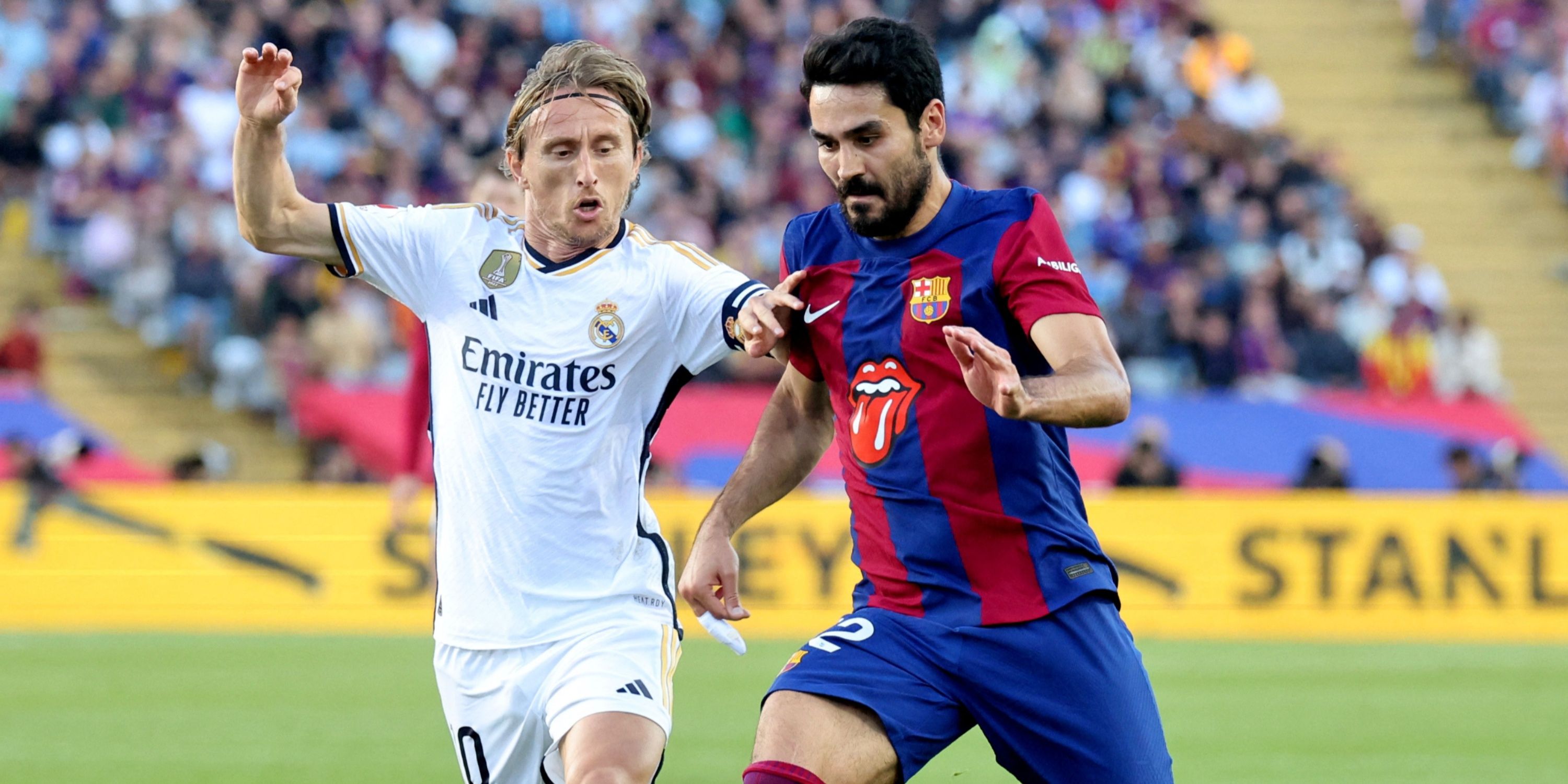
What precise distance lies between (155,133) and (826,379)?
54.3 feet

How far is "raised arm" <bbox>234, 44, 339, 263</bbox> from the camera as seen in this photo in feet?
15.7

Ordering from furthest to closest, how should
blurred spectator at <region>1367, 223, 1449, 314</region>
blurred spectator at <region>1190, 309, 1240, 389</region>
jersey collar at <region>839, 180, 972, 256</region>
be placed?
blurred spectator at <region>1367, 223, 1449, 314</region>, blurred spectator at <region>1190, 309, 1240, 389</region>, jersey collar at <region>839, 180, 972, 256</region>

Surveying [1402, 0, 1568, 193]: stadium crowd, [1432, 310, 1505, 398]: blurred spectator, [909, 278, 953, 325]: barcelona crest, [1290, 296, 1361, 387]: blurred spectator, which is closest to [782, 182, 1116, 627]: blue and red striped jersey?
[909, 278, 953, 325]: barcelona crest

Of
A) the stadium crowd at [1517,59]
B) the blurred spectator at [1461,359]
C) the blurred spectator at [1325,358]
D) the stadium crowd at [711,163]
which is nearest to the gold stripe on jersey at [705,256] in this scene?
the stadium crowd at [711,163]

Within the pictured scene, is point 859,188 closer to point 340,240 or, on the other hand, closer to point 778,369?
point 340,240

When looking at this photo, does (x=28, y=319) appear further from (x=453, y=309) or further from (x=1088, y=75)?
(x=453, y=309)

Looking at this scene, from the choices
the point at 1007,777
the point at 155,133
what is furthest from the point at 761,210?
the point at 1007,777

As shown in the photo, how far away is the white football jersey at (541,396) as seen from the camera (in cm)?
497

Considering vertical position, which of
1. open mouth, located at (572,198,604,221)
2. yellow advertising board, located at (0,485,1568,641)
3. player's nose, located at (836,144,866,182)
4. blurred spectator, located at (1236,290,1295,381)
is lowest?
yellow advertising board, located at (0,485,1568,641)

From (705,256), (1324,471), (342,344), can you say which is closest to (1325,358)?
(1324,471)

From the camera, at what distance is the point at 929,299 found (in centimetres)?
464

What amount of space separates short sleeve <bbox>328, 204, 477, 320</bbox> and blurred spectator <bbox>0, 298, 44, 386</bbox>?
530 inches

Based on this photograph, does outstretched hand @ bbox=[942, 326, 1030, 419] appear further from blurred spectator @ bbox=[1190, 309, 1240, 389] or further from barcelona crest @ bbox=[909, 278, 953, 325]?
blurred spectator @ bbox=[1190, 309, 1240, 389]

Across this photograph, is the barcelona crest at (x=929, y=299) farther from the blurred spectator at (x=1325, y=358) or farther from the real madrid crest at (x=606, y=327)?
the blurred spectator at (x=1325, y=358)
